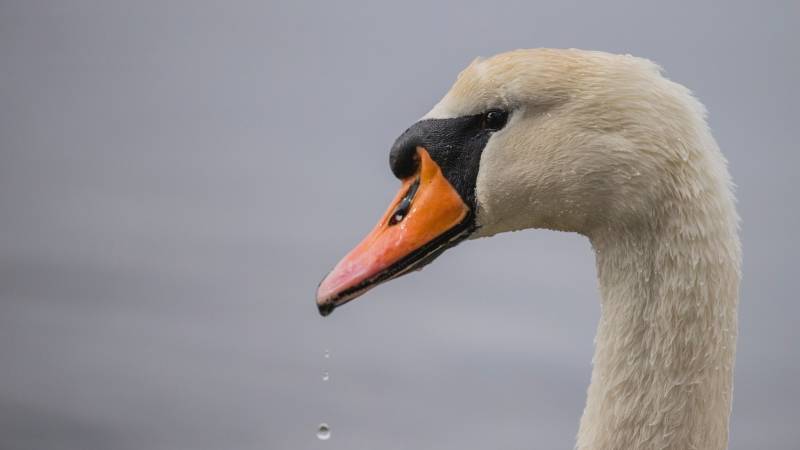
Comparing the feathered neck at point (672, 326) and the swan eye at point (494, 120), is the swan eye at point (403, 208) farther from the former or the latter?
the feathered neck at point (672, 326)

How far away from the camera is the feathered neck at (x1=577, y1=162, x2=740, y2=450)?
8.36 ft

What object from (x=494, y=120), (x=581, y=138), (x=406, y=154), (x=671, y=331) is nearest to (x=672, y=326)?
(x=671, y=331)

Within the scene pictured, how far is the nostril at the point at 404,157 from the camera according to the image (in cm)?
281

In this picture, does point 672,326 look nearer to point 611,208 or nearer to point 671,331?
point 671,331

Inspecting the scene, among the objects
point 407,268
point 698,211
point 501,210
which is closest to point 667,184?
point 698,211

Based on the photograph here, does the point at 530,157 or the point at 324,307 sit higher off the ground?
the point at 530,157

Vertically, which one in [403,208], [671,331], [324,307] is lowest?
[671,331]

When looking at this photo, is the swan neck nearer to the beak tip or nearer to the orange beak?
the orange beak

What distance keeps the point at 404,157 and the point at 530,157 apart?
333 millimetres

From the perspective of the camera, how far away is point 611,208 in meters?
2.64

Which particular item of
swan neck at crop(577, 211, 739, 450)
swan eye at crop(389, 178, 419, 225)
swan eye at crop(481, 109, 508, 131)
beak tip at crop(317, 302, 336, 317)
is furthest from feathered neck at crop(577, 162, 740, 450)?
beak tip at crop(317, 302, 336, 317)

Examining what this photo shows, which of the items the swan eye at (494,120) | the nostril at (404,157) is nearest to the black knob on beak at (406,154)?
the nostril at (404,157)

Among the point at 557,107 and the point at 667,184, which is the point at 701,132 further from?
the point at 557,107

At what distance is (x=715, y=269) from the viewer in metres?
2.55
